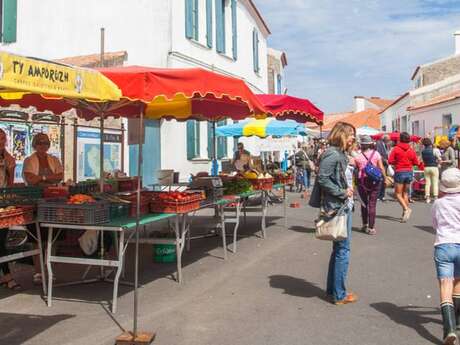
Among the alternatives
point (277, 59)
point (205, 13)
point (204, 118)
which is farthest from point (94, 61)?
point (277, 59)

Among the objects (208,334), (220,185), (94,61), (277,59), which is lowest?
(208,334)

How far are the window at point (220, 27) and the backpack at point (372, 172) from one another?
34.0ft

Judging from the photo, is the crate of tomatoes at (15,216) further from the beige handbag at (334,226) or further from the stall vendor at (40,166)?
the beige handbag at (334,226)

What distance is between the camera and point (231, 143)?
21547mm

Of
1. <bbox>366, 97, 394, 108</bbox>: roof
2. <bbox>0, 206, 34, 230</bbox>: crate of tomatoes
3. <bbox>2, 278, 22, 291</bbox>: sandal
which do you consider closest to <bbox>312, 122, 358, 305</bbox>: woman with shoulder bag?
<bbox>0, 206, 34, 230</bbox>: crate of tomatoes

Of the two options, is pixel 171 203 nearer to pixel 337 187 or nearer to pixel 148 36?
pixel 337 187

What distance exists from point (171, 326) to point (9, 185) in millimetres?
3050

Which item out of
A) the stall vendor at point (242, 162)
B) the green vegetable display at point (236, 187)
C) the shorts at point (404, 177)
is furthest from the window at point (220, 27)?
the green vegetable display at point (236, 187)

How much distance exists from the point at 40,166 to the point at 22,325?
8.17 ft

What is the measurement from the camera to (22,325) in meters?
5.09

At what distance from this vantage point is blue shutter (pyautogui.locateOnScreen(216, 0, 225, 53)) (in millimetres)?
18969

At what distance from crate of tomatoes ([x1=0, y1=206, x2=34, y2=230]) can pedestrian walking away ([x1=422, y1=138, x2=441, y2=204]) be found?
11.9 m

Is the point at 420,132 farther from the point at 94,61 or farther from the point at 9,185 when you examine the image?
the point at 9,185

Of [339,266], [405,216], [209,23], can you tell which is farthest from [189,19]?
[339,266]
